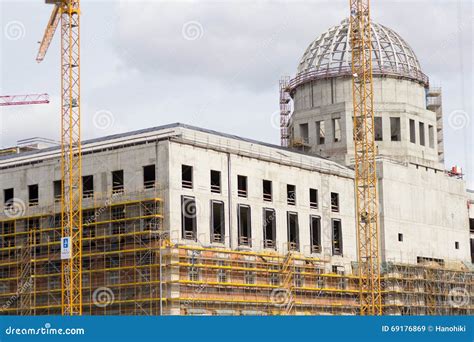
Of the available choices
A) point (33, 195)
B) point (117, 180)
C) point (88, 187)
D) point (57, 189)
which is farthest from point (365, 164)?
point (33, 195)

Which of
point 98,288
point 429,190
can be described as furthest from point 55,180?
point 429,190

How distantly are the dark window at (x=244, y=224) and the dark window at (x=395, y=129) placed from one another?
2720 centimetres

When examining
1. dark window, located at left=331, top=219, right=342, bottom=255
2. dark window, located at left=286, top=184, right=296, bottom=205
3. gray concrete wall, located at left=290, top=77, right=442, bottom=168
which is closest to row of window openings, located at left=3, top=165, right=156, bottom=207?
dark window, located at left=286, top=184, right=296, bottom=205

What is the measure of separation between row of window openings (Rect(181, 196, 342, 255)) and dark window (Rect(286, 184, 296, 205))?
1175mm

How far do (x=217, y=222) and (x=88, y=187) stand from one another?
443 inches

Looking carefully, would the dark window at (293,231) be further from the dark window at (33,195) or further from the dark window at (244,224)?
the dark window at (33,195)

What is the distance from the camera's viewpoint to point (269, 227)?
85.9 m

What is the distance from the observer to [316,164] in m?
95.2

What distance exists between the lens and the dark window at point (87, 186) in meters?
82.2

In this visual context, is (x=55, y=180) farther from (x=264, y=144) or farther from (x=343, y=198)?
(x=343, y=198)

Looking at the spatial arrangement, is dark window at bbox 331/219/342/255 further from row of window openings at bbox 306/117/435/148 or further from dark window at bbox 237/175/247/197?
row of window openings at bbox 306/117/435/148

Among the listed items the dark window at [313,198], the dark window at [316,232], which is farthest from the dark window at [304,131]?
the dark window at [316,232]

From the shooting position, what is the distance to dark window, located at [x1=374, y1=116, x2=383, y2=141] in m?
105

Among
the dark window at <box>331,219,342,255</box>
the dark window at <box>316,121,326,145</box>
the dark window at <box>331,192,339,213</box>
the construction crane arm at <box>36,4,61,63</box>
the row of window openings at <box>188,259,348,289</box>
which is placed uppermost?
the construction crane arm at <box>36,4,61,63</box>
